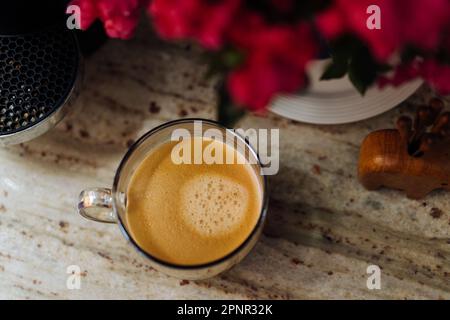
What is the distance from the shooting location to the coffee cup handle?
0.72 meters

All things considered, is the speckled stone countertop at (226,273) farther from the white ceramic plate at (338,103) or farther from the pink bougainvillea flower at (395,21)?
the pink bougainvillea flower at (395,21)

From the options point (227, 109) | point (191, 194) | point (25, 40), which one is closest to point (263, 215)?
point (191, 194)

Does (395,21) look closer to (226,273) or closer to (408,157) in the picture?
A: (408,157)

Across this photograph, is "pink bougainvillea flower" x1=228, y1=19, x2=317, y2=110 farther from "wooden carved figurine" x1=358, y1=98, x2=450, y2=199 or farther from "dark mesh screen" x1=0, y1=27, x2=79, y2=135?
"dark mesh screen" x1=0, y1=27, x2=79, y2=135

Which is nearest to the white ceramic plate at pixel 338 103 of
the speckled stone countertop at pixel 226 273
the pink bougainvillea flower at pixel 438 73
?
the speckled stone countertop at pixel 226 273

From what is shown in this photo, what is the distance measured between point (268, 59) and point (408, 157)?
35 cm

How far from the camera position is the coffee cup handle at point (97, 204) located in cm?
72

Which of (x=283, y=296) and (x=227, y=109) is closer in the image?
(x=227, y=109)

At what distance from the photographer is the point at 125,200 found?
2.46 feet

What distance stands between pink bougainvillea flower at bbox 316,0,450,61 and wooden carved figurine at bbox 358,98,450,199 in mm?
256

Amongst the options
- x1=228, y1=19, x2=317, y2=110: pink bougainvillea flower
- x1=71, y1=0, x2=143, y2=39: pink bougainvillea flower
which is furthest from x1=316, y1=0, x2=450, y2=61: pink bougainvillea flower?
x1=71, y1=0, x2=143, y2=39: pink bougainvillea flower
